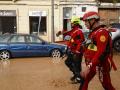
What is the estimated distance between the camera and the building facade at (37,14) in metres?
32.8

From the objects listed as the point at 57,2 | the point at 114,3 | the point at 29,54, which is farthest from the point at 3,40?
the point at 114,3

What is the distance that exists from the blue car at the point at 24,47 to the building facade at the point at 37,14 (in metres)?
10.9

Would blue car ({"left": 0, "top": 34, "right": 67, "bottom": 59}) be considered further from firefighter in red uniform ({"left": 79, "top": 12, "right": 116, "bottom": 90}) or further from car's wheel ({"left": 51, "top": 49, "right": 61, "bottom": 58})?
firefighter in red uniform ({"left": 79, "top": 12, "right": 116, "bottom": 90})

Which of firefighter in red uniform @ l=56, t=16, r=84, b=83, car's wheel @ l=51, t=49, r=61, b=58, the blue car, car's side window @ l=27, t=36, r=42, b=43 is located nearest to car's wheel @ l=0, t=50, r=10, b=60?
the blue car

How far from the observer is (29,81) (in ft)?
42.1

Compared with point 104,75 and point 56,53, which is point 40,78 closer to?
point 104,75

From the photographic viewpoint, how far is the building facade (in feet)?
107

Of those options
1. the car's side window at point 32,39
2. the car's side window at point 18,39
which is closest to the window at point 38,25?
the car's side window at point 32,39

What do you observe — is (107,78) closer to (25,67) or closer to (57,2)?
(25,67)

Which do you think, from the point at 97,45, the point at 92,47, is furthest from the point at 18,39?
the point at 97,45

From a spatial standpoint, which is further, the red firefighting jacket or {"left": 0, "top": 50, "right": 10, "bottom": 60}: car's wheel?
{"left": 0, "top": 50, "right": 10, "bottom": 60}: car's wheel

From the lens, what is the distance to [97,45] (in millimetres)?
7438

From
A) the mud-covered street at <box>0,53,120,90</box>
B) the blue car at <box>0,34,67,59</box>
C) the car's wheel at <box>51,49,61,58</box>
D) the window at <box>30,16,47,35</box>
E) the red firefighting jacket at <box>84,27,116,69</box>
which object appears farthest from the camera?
the window at <box>30,16,47,35</box>

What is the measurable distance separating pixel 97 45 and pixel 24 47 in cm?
1407
